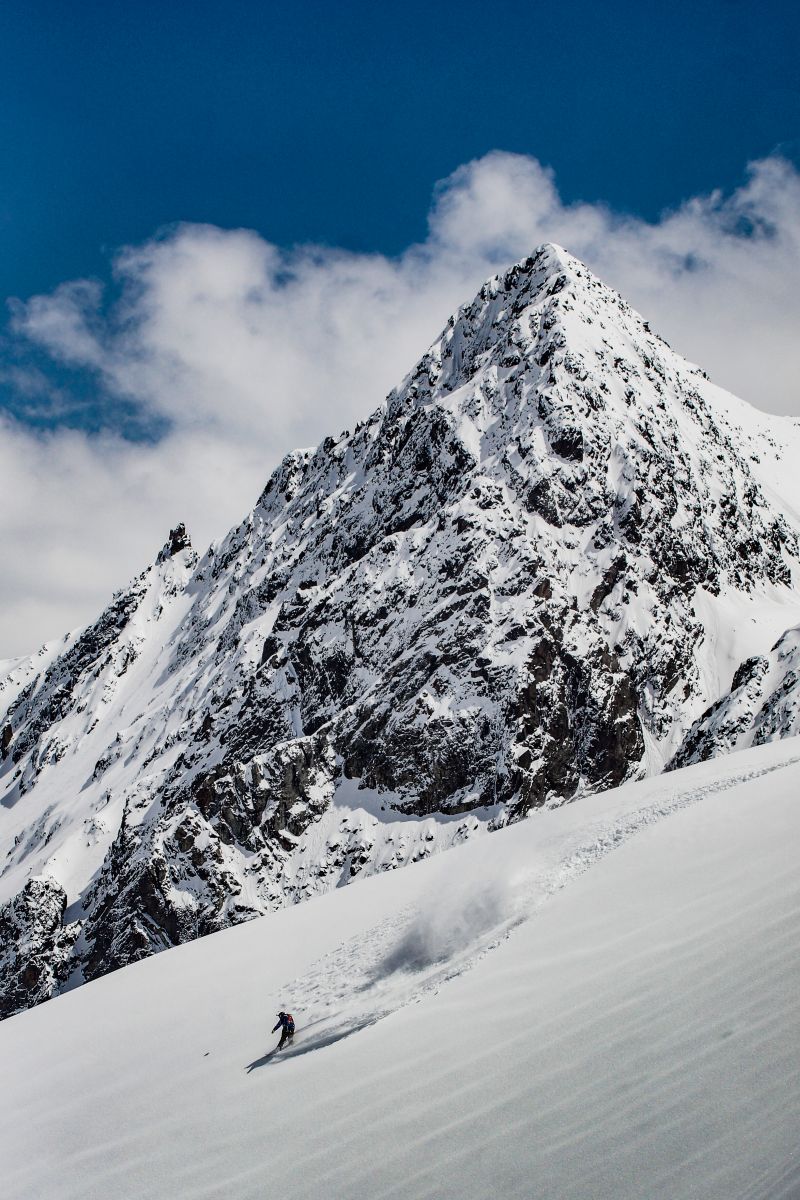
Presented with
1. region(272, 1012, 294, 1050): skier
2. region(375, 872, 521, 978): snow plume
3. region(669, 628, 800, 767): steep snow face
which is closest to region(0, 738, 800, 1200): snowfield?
region(375, 872, 521, 978): snow plume

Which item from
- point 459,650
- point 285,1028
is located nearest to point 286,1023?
point 285,1028

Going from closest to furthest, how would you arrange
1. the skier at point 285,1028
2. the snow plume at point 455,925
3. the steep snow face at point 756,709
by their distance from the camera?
the skier at point 285,1028
the snow plume at point 455,925
the steep snow face at point 756,709

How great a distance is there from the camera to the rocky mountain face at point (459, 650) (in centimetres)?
7881

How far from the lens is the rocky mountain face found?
78812mm

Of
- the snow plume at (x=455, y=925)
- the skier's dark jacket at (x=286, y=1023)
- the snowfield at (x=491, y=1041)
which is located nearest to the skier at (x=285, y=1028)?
the skier's dark jacket at (x=286, y=1023)

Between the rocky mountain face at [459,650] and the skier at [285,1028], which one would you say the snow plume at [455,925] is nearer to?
the skier at [285,1028]

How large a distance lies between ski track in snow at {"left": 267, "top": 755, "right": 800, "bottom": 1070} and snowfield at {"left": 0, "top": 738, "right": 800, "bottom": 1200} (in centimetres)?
7

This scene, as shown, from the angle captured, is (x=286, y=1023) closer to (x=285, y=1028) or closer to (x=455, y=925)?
(x=285, y=1028)

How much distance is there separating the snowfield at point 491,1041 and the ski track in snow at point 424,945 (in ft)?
0.22

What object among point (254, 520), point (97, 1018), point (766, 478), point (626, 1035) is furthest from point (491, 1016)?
point (254, 520)

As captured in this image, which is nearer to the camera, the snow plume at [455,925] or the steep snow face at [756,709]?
the snow plume at [455,925]

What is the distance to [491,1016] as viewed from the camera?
465 inches

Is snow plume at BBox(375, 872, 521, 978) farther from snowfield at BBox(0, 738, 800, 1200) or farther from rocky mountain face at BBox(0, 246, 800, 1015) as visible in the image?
rocky mountain face at BBox(0, 246, 800, 1015)

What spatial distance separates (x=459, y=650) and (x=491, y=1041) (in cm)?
7304
